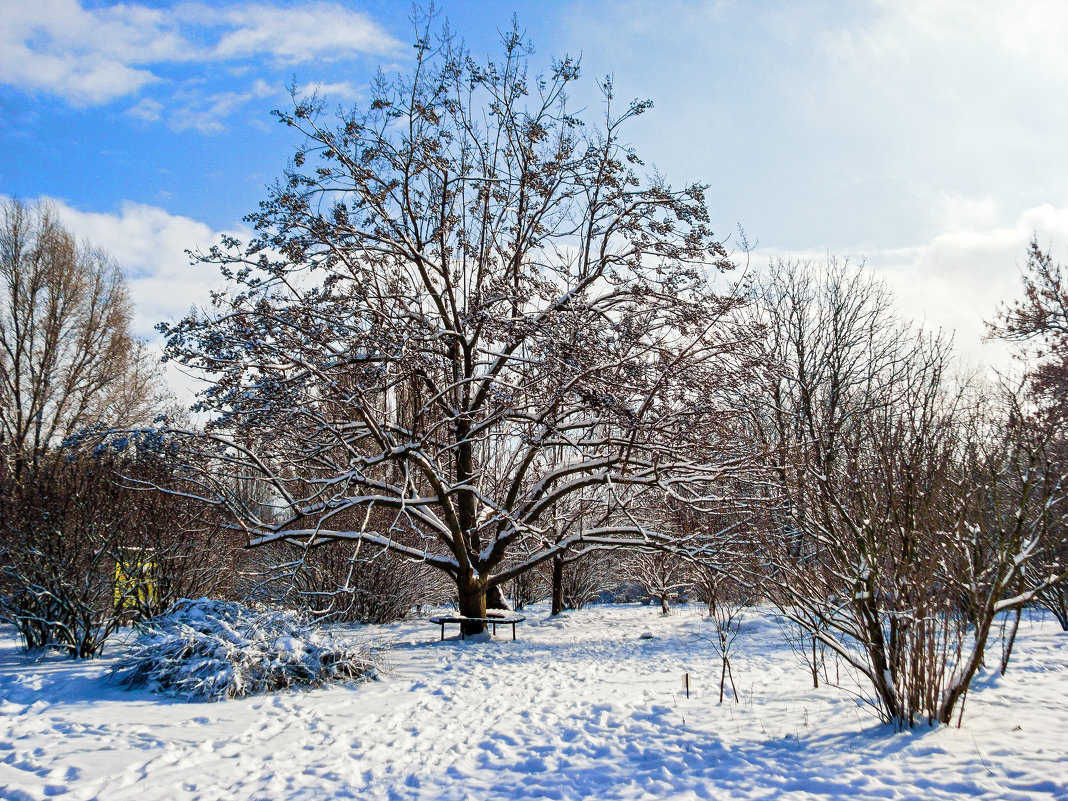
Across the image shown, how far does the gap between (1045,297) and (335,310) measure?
1501cm

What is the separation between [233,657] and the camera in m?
6.41

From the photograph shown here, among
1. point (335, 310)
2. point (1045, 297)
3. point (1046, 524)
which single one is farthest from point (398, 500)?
point (1045, 297)

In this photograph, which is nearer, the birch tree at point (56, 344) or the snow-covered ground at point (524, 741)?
the snow-covered ground at point (524, 741)

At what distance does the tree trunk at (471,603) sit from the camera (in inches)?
434

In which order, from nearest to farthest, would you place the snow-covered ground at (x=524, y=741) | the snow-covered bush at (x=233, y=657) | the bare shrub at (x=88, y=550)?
the snow-covered ground at (x=524, y=741)
the snow-covered bush at (x=233, y=657)
the bare shrub at (x=88, y=550)

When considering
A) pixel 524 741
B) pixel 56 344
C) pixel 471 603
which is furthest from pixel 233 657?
pixel 56 344

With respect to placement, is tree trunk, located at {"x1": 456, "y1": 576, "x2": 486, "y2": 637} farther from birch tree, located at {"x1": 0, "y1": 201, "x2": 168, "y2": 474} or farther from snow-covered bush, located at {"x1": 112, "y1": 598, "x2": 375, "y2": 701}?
birch tree, located at {"x1": 0, "y1": 201, "x2": 168, "y2": 474}

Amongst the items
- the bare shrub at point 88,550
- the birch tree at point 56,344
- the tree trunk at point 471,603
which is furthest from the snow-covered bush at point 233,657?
the birch tree at point 56,344

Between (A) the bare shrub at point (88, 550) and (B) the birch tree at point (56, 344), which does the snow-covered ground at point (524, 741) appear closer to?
(A) the bare shrub at point (88, 550)

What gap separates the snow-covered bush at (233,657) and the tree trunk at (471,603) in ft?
11.9

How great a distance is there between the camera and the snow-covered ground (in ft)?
12.9

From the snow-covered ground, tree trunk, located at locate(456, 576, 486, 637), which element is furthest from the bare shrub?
tree trunk, located at locate(456, 576, 486, 637)

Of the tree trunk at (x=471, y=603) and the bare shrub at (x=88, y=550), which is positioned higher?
the bare shrub at (x=88, y=550)

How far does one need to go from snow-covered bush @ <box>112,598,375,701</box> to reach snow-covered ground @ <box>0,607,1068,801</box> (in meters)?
0.22
